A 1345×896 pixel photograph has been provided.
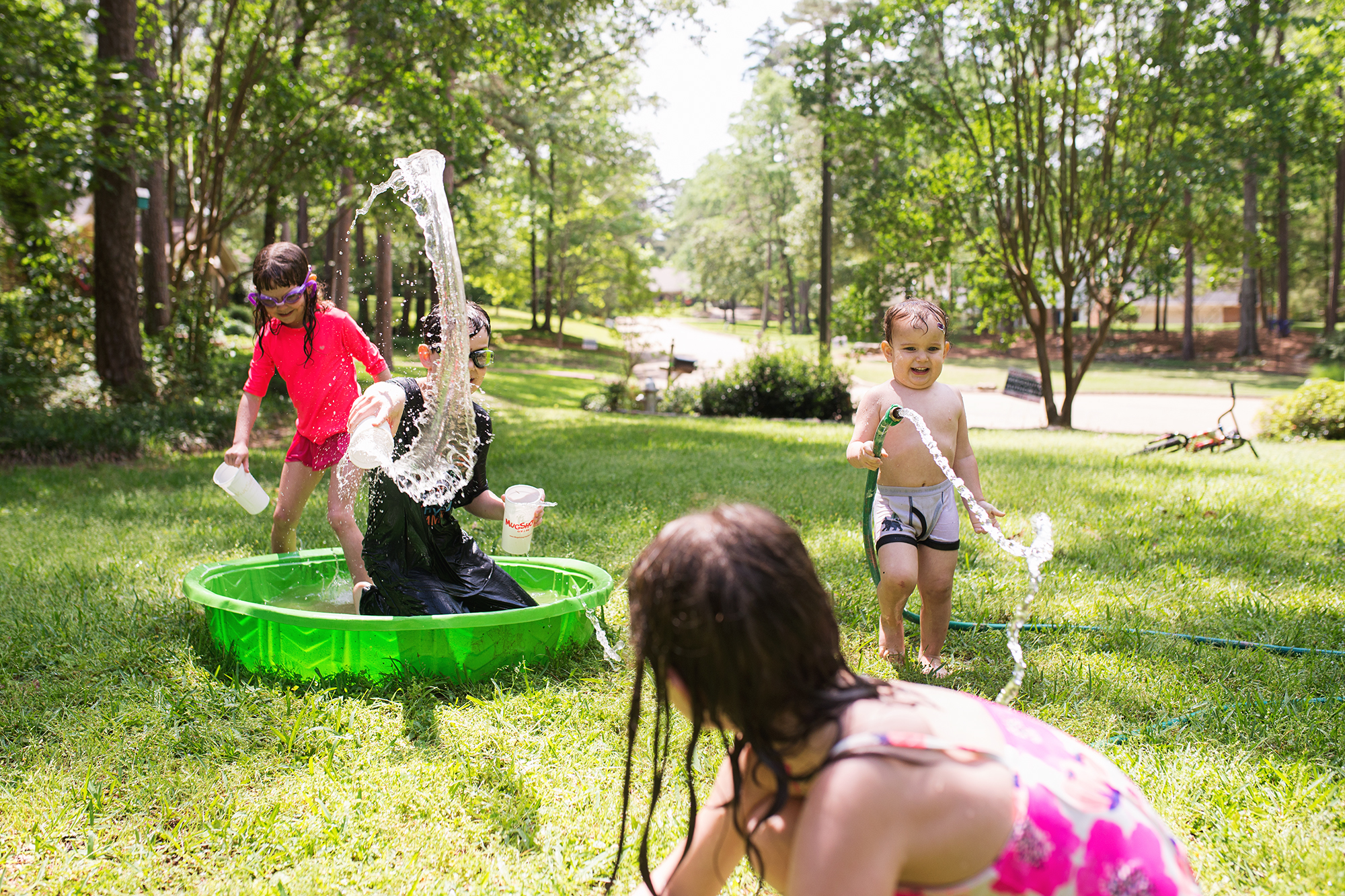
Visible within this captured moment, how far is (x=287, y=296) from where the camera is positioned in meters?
3.77

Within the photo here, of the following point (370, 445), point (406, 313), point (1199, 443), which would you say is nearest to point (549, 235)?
point (1199, 443)

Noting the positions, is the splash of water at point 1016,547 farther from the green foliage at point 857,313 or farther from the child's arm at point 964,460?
the green foliage at point 857,313

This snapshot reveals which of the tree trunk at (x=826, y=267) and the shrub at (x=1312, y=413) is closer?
the shrub at (x=1312, y=413)

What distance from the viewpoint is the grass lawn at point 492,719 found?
7.25 feet

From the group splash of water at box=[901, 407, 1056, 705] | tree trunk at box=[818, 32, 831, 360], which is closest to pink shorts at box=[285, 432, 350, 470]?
splash of water at box=[901, 407, 1056, 705]

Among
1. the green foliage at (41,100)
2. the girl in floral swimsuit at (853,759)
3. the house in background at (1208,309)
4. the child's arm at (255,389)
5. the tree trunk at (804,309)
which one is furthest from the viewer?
the tree trunk at (804,309)

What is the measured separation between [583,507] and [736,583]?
474 centimetres

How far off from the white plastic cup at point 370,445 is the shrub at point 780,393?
1056 centimetres

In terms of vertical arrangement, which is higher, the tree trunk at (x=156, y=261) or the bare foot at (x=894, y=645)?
the tree trunk at (x=156, y=261)

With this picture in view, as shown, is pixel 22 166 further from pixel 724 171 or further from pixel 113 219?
pixel 724 171

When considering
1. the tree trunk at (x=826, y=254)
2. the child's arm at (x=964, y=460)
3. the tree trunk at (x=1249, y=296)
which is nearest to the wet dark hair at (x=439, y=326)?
the child's arm at (x=964, y=460)

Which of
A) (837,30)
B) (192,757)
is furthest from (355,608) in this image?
(837,30)

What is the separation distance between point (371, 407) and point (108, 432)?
6.66 m

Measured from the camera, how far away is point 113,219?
9.06m
